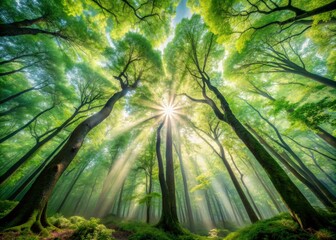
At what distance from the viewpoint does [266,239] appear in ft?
10.2

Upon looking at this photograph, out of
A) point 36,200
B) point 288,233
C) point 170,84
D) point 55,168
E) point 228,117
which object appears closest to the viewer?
point 288,233

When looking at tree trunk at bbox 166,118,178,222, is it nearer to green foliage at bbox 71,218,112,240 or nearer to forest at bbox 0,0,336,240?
forest at bbox 0,0,336,240

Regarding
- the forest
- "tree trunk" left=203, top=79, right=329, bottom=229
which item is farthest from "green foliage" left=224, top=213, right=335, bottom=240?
"tree trunk" left=203, top=79, right=329, bottom=229

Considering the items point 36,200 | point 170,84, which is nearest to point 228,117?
point 170,84

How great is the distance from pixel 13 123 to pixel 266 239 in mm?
32756

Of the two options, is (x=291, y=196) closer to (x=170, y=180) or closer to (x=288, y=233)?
(x=288, y=233)

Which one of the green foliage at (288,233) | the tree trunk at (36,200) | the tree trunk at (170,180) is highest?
the tree trunk at (170,180)

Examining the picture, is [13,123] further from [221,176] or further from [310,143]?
[310,143]

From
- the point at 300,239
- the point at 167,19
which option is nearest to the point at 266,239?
the point at 300,239

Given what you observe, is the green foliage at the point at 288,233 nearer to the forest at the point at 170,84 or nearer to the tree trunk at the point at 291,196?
the forest at the point at 170,84

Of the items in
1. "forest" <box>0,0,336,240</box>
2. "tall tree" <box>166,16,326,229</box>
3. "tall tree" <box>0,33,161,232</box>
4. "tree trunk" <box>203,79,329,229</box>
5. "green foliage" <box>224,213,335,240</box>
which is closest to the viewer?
"green foliage" <box>224,213,335,240</box>

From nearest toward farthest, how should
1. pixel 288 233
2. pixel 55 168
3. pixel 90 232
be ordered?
pixel 288 233 → pixel 55 168 → pixel 90 232

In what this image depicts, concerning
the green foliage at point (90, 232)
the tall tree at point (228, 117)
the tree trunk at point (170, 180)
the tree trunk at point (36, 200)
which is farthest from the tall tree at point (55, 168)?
the tree trunk at point (170, 180)

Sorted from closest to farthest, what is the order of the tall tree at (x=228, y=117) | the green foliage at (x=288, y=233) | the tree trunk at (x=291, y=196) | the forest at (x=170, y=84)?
the green foliage at (x=288, y=233) < the tree trunk at (x=291, y=196) < the tall tree at (x=228, y=117) < the forest at (x=170, y=84)
